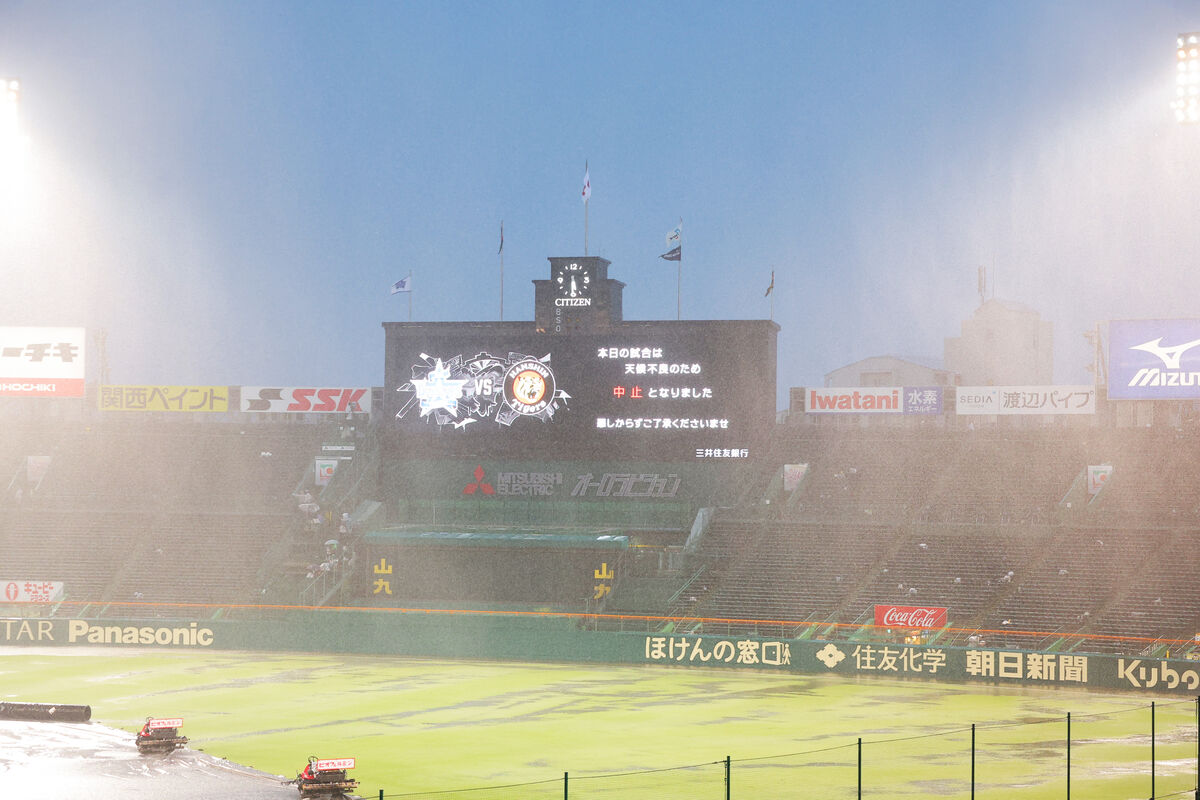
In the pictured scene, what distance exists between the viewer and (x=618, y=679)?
42.5 metres

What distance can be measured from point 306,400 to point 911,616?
97.7ft

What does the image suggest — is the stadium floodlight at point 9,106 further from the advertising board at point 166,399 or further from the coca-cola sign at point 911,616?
the advertising board at point 166,399

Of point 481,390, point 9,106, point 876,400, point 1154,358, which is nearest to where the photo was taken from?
point 9,106

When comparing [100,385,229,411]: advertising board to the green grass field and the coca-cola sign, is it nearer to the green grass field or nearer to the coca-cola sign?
the green grass field

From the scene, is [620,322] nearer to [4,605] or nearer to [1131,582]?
[1131,582]

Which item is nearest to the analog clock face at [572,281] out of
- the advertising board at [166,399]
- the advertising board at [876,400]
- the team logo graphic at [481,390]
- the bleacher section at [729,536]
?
the team logo graphic at [481,390]

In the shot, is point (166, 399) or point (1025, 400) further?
point (166, 399)

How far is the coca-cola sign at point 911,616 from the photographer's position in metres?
45.4

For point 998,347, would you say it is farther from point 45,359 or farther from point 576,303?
point 45,359

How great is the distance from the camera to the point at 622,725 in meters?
33.1

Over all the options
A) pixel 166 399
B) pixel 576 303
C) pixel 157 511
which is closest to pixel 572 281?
pixel 576 303

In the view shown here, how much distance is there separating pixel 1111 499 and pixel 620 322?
64.1 feet

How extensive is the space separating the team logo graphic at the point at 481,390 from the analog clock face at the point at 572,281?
8.79ft

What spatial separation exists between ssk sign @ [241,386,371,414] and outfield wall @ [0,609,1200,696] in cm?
1394
